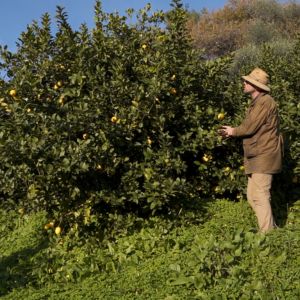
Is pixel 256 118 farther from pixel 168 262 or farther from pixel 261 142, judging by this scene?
pixel 168 262

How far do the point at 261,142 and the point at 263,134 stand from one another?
3.4 inches

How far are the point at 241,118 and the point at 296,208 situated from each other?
4.24ft

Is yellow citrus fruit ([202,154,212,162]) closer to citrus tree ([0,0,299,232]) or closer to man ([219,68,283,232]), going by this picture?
citrus tree ([0,0,299,232])

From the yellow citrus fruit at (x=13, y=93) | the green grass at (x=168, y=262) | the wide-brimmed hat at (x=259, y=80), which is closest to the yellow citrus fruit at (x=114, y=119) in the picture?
the yellow citrus fruit at (x=13, y=93)

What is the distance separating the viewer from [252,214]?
6.34 m

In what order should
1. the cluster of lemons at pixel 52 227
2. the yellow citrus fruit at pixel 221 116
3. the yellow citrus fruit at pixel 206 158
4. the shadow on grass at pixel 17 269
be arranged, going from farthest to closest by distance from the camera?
the yellow citrus fruit at pixel 206 158, the yellow citrus fruit at pixel 221 116, the cluster of lemons at pixel 52 227, the shadow on grass at pixel 17 269

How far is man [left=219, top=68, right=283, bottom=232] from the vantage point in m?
5.71

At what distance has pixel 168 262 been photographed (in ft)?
16.9

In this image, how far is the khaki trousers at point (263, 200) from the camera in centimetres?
578

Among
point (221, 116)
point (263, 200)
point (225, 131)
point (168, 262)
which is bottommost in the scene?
point (168, 262)

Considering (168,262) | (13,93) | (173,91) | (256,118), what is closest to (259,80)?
(256,118)

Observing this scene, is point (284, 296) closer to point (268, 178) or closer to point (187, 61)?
point (268, 178)

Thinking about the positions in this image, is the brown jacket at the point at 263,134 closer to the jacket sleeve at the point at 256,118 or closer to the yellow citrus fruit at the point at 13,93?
the jacket sleeve at the point at 256,118

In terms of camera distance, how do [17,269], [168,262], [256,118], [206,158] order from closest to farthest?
[168,262] < [17,269] < [256,118] < [206,158]
